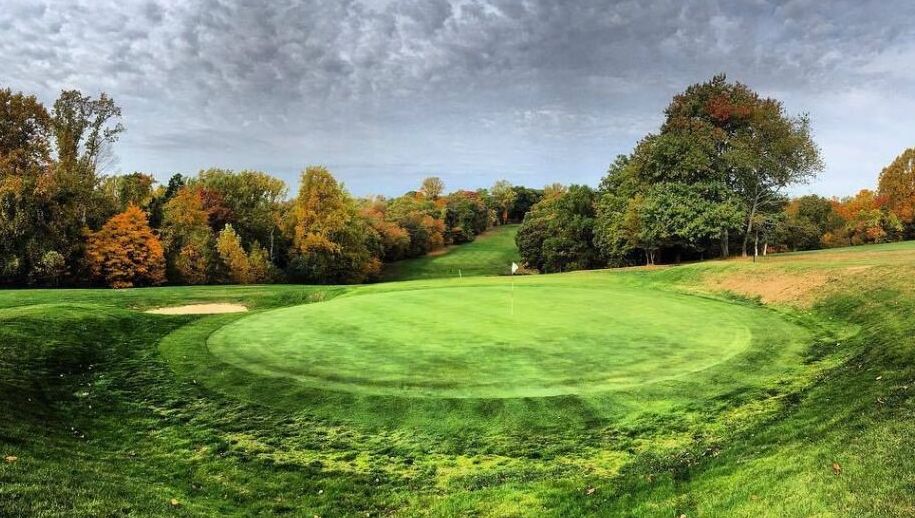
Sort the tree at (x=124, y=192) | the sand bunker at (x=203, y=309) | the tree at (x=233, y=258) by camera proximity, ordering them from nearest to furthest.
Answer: the sand bunker at (x=203, y=309) → the tree at (x=124, y=192) → the tree at (x=233, y=258)

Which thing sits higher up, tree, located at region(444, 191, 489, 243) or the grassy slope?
tree, located at region(444, 191, 489, 243)

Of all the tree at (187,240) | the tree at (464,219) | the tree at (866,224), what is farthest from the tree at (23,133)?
the tree at (866,224)

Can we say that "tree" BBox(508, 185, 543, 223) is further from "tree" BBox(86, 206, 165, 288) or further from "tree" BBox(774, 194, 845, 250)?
"tree" BBox(86, 206, 165, 288)

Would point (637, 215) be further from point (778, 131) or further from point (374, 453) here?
point (374, 453)

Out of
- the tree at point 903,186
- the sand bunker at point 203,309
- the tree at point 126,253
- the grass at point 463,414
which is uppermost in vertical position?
the tree at point 903,186

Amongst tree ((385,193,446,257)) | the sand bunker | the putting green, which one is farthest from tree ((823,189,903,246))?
the sand bunker

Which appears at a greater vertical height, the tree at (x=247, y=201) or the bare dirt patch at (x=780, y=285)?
the tree at (x=247, y=201)

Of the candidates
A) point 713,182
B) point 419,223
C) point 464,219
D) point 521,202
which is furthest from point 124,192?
point 521,202

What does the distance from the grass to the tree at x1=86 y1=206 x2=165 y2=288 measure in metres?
31.5

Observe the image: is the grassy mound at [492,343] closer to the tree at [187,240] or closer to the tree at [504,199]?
the tree at [187,240]

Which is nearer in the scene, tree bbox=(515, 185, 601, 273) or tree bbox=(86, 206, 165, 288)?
tree bbox=(86, 206, 165, 288)

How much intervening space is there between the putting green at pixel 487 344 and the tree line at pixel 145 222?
31.8 metres

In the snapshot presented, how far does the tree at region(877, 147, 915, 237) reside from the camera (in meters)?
60.8

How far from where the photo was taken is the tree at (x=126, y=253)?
43.3 metres
